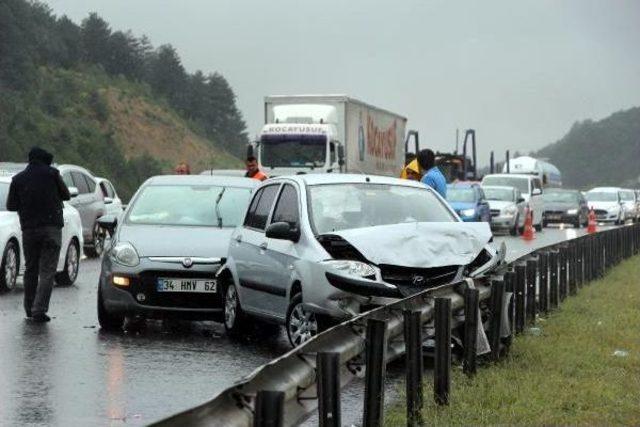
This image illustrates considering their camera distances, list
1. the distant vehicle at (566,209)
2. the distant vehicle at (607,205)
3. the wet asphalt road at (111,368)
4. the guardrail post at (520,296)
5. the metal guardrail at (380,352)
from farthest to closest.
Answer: the distant vehicle at (607,205) < the distant vehicle at (566,209) < the guardrail post at (520,296) < the wet asphalt road at (111,368) < the metal guardrail at (380,352)

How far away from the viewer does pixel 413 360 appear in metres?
8.57

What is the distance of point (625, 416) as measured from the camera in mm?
9055

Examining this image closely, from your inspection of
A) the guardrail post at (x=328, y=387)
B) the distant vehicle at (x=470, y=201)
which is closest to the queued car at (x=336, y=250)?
the guardrail post at (x=328, y=387)

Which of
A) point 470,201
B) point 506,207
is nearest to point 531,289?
point 470,201

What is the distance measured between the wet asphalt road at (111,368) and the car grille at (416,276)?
1278mm

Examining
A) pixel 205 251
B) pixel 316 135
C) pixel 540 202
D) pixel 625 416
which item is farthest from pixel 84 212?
pixel 540 202

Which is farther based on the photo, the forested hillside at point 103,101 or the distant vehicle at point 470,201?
the forested hillside at point 103,101

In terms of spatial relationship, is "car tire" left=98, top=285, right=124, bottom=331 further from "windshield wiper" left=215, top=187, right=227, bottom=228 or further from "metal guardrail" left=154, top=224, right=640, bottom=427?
"metal guardrail" left=154, top=224, right=640, bottom=427

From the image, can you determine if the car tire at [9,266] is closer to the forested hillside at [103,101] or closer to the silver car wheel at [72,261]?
the silver car wheel at [72,261]

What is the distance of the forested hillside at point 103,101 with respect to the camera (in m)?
84.2

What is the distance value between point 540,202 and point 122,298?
124 ft

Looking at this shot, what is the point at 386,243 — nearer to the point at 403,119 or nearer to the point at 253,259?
the point at 253,259

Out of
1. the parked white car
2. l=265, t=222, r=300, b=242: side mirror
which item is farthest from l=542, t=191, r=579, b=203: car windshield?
l=265, t=222, r=300, b=242: side mirror

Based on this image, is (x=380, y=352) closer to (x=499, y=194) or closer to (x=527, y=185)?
(x=499, y=194)
